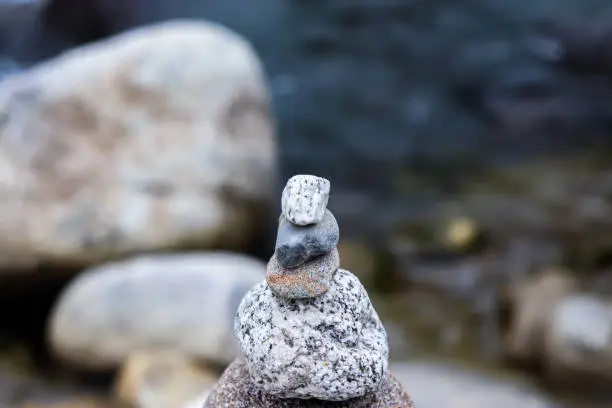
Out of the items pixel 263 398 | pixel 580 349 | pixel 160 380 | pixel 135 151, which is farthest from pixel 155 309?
pixel 263 398

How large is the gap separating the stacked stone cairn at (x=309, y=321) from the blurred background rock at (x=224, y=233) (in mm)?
1358

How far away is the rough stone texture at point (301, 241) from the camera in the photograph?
2.00 m

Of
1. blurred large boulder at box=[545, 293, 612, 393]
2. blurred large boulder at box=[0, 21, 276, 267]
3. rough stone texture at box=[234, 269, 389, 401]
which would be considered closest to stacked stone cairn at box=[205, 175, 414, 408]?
rough stone texture at box=[234, 269, 389, 401]

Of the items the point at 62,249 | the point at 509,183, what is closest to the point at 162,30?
the point at 62,249

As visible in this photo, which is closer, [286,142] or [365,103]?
[286,142]

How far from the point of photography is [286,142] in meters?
9.96

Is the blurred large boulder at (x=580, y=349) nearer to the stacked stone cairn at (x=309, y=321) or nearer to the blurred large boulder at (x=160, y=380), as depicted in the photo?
the blurred large boulder at (x=160, y=380)

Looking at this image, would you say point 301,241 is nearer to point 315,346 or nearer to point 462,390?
point 315,346

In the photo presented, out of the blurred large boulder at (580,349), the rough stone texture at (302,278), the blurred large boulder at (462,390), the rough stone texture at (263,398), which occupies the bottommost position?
the rough stone texture at (263,398)

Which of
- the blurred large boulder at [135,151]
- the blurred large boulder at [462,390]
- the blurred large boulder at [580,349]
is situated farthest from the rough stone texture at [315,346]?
the blurred large boulder at [135,151]

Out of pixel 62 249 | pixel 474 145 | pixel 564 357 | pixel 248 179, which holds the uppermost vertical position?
pixel 474 145

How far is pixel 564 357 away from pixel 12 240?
3.96 m

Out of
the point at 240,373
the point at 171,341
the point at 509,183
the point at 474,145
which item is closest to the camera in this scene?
the point at 240,373

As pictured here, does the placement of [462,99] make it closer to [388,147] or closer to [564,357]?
[388,147]
